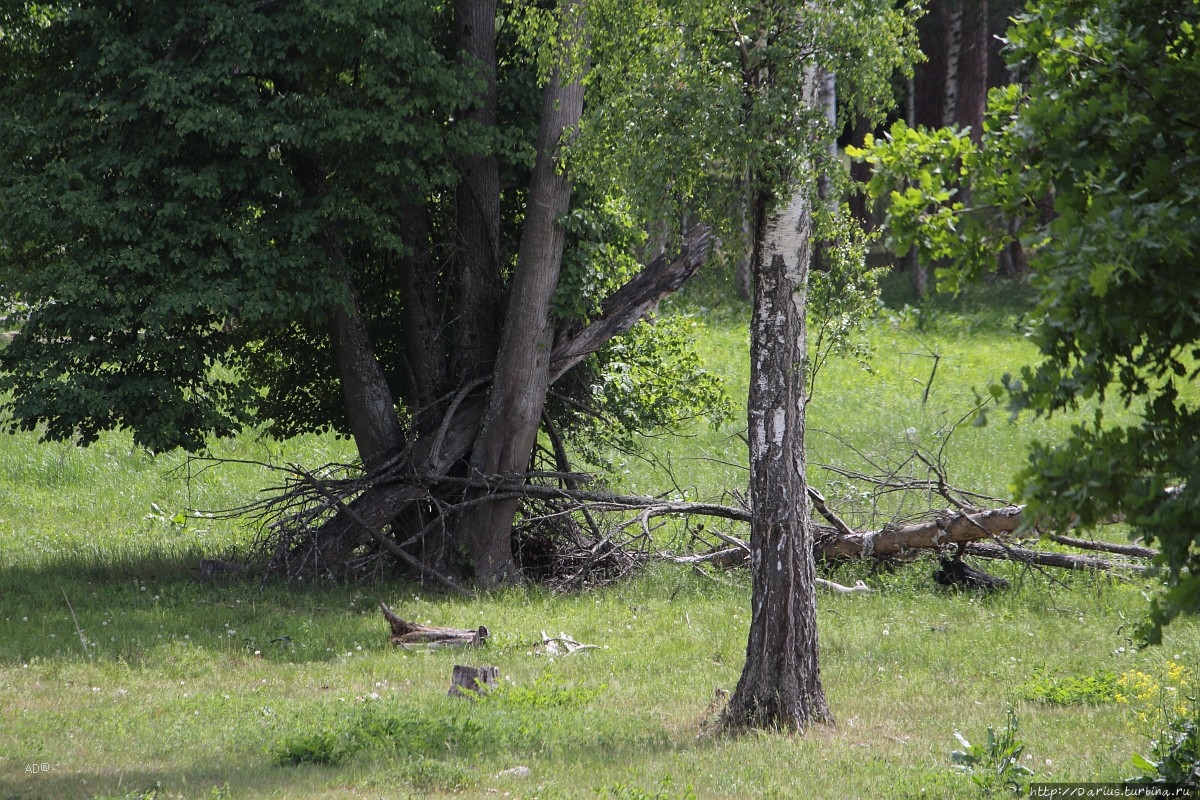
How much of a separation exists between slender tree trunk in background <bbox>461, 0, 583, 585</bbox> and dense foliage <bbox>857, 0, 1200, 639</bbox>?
8.92 metres

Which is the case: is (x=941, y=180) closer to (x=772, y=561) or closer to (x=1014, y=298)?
(x=772, y=561)

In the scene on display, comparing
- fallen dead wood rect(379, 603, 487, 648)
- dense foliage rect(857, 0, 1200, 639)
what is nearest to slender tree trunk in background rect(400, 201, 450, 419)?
fallen dead wood rect(379, 603, 487, 648)

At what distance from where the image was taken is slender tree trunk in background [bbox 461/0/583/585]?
13.2 meters

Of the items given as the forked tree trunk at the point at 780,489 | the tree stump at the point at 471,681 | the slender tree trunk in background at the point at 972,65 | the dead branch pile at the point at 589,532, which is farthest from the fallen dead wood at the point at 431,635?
the slender tree trunk in background at the point at 972,65

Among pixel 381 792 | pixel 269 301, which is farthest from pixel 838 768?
pixel 269 301

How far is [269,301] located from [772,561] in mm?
6499

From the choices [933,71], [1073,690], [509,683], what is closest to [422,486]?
[509,683]

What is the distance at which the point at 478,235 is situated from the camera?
46.6 feet

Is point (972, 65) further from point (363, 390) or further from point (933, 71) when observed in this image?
point (363, 390)

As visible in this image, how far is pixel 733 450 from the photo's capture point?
72.4ft

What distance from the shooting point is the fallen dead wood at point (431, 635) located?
1059cm

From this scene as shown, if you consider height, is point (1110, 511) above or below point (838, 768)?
above

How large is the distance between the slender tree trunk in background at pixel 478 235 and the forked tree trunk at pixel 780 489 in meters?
6.42

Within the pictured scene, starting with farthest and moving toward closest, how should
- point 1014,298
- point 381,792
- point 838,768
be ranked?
1. point 1014,298
2. point 838,768
3. point 381,792
